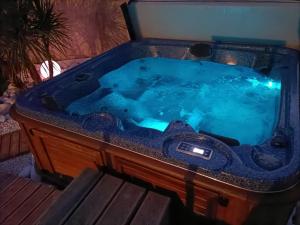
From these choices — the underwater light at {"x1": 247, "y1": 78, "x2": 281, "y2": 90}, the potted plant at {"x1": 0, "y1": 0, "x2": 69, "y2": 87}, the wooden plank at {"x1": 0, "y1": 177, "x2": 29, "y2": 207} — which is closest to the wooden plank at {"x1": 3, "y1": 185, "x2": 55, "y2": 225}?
the wooden plank at {"x1": 0, "y1": 177, "x2": 29, "y2": 207}

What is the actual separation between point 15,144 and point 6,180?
2.31ft

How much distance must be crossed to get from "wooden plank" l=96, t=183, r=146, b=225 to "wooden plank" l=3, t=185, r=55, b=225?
0.62 m

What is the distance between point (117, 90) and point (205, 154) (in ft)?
4.75

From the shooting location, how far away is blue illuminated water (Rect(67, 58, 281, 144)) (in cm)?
196

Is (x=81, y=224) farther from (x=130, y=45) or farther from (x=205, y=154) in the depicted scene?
(x=130, y=45)

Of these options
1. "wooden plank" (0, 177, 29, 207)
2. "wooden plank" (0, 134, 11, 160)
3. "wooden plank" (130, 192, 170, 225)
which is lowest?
"wooden plank" (0, 134, 11, 160)

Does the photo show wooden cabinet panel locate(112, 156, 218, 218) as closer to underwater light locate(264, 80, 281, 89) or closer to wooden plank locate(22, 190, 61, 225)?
wooden plank locate(22, 190, 61, 225)

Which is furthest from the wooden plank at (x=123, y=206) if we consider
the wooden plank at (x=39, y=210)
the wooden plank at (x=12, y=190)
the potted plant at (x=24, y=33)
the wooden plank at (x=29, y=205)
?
the potted plant at (x=24, y=33)

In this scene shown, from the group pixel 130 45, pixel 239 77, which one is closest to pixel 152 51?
pixel 130 45

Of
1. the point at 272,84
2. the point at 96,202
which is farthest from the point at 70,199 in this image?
the point at 272,84

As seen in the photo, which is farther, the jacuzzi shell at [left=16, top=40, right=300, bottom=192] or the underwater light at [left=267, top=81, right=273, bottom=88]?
the underwater light at [left=267, top=81, right=273, bottom=88]

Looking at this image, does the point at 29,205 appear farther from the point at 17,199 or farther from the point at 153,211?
the point at 153,211

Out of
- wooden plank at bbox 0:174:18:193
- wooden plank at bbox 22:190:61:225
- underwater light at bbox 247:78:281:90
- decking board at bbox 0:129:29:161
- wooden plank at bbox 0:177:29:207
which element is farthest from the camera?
decking board at bbox 0:129:29:161

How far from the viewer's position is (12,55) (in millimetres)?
2580
